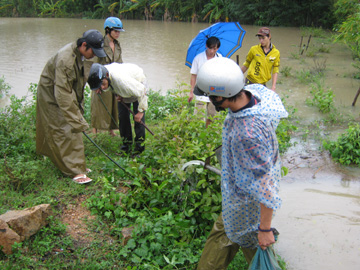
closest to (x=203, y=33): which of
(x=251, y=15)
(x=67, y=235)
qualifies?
(x=67, y=235)

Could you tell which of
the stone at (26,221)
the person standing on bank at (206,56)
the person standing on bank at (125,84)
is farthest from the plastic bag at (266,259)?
the person standing on bank at (206,56)

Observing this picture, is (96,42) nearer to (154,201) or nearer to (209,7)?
(154,201)

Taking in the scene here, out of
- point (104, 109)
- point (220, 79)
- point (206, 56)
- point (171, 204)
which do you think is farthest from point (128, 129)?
point (220, 79)

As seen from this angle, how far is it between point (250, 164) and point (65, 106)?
2439 millimetres

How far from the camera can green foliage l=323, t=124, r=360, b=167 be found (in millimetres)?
5039

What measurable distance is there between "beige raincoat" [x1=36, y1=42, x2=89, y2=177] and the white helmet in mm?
2081

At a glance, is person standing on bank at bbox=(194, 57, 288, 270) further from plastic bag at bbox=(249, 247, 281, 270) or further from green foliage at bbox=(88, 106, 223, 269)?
green foliage at bbox=(88, 106, 223, 269)

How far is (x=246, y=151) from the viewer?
1.95 m

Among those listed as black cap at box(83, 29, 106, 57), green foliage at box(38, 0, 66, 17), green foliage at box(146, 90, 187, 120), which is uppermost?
black cap at box(83, 29, 106, 57)

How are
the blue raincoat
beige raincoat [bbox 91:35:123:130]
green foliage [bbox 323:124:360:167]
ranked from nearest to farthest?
A: the blue raincoat < green foliage [bbox 323:124:360:167] < beige raincoat [bbox 91:35:123:130]

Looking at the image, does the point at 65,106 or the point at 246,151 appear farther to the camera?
the point at 65,106

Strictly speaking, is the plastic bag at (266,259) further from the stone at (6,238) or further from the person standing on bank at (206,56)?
the person standing on bank at (206,56)

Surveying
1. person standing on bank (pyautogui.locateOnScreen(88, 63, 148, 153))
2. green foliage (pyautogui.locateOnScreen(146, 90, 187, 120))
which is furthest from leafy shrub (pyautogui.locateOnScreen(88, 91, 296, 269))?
green foliage (pyautogui.locateOnScreen(146, 90, 187, 120))

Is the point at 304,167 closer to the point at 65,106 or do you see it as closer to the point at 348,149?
the point at 348,149
